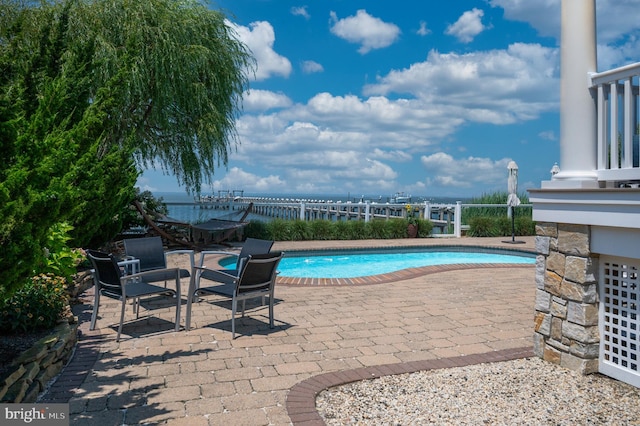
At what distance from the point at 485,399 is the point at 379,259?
27.7 ft

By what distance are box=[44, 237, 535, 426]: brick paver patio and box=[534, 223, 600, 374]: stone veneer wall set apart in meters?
0.36

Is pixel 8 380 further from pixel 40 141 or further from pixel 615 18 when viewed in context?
pixel 615 18

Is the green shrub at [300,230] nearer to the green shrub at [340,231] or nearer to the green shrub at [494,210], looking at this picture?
the green shrub at [340,231]

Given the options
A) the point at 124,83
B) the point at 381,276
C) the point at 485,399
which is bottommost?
the point at 485,399

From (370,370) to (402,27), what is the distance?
11.3 m

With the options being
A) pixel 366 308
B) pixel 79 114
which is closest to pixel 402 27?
pixel 79 114

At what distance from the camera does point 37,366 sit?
10.6 feet

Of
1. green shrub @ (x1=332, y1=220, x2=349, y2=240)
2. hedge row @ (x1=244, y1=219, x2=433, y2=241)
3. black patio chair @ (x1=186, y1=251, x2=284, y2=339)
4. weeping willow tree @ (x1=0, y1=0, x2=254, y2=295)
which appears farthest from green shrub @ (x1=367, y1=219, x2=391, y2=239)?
black patio chair @ (x1=186, y1=251, x2=284, y2=339)

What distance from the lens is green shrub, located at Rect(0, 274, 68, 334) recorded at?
374cm

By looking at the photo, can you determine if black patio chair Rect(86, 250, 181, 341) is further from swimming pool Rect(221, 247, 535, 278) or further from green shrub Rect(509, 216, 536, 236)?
green shrub Rect(509, 216, 536, 236)

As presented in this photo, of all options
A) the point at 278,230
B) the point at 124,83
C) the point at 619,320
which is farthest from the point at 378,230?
the point at 619,320

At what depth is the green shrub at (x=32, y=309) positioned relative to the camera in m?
3.74

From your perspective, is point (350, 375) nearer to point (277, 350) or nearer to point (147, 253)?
point (277, 350)

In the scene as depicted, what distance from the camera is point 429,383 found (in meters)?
3.48
